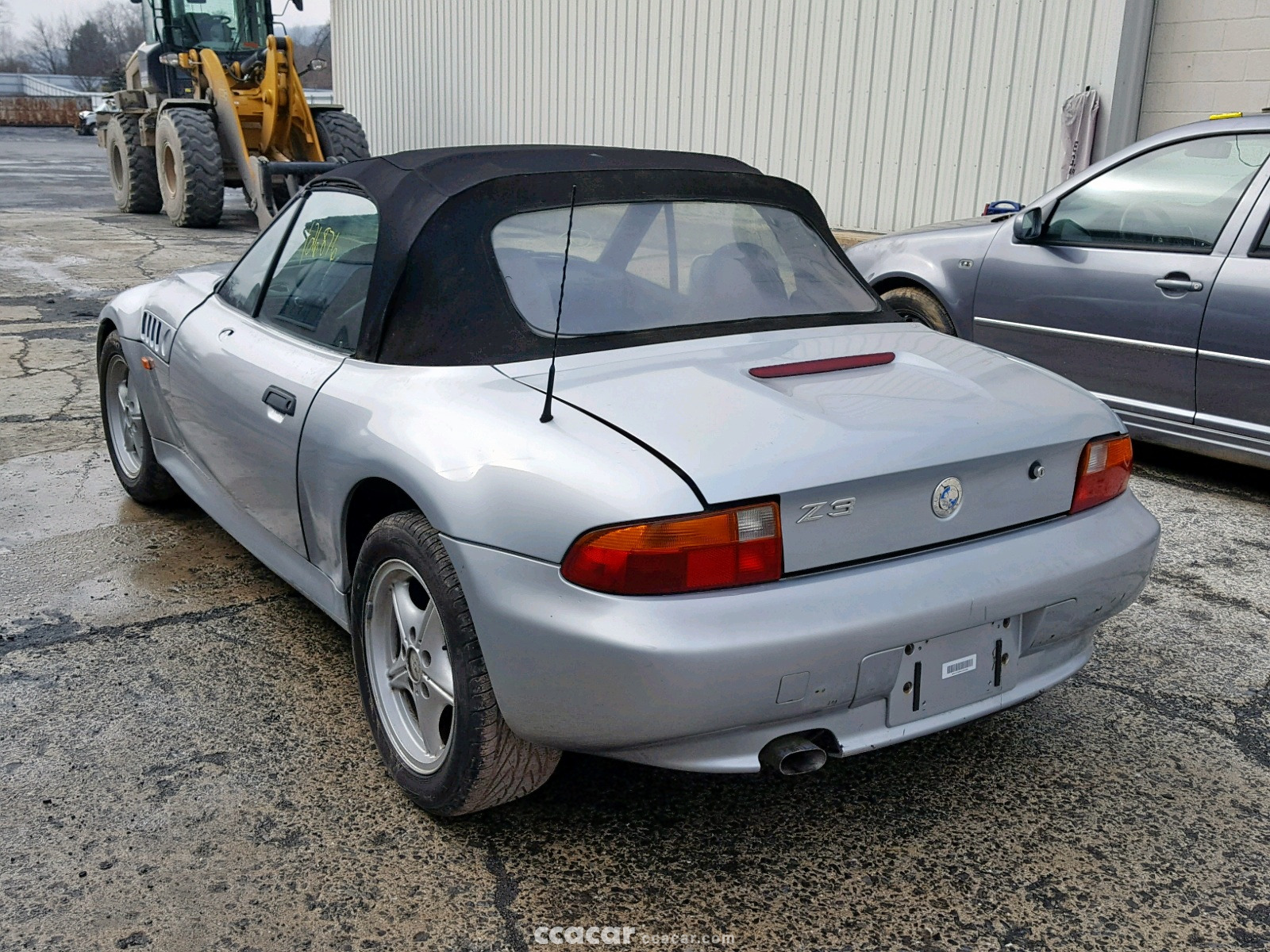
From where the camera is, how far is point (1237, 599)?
12.8ft

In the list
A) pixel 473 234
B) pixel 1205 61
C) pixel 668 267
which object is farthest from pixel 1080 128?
pixel 473 234

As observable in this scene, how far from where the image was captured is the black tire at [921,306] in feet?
19.6

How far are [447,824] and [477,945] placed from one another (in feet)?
1.34

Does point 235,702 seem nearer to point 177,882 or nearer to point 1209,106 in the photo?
point 177,882

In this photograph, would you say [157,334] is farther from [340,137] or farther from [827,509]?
[340,137]

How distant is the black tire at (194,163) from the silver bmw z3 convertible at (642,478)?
11782 mm

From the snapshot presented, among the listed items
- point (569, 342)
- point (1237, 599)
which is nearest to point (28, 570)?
point (569, 342)

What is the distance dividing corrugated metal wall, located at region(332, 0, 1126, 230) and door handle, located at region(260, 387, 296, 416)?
753 cm

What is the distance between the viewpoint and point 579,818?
2.63m

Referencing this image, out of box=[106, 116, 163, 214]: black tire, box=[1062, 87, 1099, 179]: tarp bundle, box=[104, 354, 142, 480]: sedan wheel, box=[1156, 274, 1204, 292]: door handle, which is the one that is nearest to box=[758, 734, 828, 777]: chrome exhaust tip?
box=[104, 354, 142, 480]: sedan wheel

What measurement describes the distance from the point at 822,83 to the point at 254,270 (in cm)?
847

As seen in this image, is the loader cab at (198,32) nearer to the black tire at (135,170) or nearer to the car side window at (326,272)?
the black tire at (135,170)

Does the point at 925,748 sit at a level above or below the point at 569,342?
below

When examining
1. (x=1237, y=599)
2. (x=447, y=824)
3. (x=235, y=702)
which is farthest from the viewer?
(x=1237, y=599)
